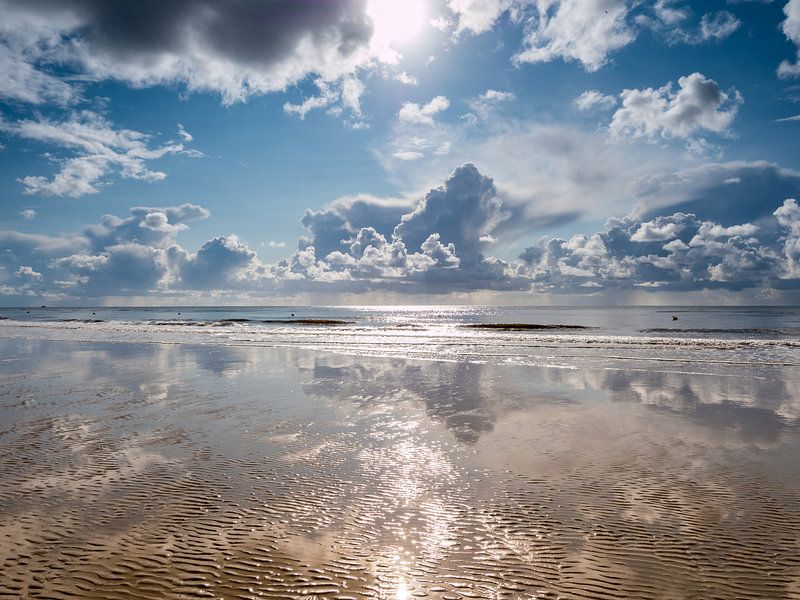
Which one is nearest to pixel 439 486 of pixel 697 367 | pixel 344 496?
pixel 344 496

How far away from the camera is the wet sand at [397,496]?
5.81 m

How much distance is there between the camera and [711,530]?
23.0ft

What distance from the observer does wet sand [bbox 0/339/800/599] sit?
5.81m

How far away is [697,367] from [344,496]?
25.4 metres

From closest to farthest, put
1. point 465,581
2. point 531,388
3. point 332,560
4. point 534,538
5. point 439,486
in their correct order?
point 465,581
point 332,560
point 534,538
point 439,486
point 531,388

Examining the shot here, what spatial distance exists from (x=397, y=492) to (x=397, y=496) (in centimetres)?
19

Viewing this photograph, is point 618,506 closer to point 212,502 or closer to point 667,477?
point 667,477

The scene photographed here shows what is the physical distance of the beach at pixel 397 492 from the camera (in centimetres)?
583

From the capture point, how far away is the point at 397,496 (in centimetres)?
832

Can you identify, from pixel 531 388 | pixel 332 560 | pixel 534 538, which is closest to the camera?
pixel 332 560

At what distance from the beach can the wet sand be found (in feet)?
0.13

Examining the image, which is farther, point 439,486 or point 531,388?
point 531,388

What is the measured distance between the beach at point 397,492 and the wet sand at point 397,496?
0.04 m

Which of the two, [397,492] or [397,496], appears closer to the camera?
[397,496]
